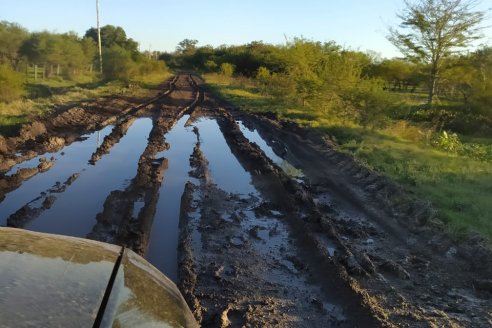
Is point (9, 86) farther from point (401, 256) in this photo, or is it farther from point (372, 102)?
point (401, 256)

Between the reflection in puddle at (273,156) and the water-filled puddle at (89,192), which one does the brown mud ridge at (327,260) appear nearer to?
the reflection in puddle at (273,156)

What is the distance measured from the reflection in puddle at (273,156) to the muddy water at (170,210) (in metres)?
2.47

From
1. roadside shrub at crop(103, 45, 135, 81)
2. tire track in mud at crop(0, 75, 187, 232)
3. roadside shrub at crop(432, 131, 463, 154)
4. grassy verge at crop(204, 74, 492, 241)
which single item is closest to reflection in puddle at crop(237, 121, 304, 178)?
grassy verge at crop(204, 74, 492, 241)

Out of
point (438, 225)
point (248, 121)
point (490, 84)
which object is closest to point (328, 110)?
point (248, 121)

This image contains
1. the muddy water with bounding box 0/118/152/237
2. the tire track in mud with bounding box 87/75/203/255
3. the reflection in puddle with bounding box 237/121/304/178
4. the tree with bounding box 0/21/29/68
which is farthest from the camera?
the tree with bounding box 0/21/29/68

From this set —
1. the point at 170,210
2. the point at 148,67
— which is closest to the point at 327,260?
the point at 170,210

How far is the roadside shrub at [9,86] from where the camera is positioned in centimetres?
2161

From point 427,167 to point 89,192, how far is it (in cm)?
872

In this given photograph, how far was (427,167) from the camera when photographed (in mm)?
13078

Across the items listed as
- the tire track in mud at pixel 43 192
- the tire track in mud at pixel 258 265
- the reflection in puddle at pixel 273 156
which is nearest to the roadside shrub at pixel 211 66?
the reflection in puddle at pixel 273 156

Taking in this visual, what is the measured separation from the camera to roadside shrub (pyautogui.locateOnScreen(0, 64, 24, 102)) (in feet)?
70.9

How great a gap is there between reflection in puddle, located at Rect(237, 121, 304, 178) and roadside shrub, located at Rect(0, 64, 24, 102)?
1065cm

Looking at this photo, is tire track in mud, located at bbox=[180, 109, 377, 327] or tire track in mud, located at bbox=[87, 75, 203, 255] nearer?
tire track in mud, located at bbox=[180, 109, 377, 327]

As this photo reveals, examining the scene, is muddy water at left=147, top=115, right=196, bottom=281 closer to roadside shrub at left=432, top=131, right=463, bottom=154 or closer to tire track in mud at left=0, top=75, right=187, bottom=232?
tire track in mud at left=0, top=75, right=187, bottom=232
